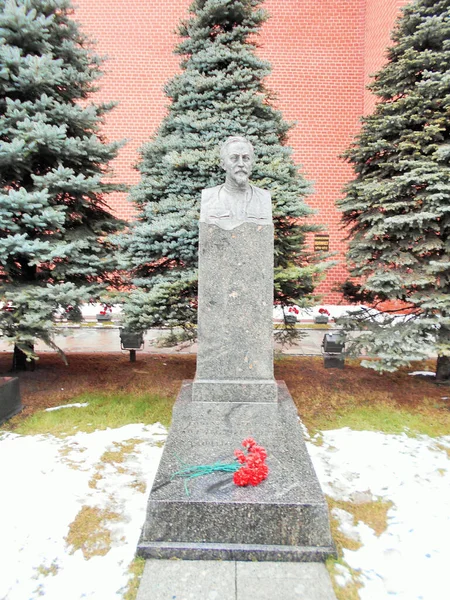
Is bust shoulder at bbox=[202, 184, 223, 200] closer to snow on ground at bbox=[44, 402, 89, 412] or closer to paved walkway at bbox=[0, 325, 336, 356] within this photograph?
snow on ground at bbox=[44, 402, 89, 412]

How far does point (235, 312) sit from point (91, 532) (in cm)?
189

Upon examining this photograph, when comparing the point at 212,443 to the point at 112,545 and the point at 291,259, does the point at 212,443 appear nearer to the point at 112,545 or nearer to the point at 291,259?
the point at 112,545

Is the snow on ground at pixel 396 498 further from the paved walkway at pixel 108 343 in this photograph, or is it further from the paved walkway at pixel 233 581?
the paved walkway at pixel 108 343

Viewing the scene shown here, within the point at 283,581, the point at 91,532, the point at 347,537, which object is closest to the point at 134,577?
the point at 91,532

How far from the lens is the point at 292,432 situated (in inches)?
121

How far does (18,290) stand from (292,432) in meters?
3.30

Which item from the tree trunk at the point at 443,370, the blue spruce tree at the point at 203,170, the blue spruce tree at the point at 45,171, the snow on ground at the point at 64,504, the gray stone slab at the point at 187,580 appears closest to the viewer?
the gray stone slab at the point at 187,580

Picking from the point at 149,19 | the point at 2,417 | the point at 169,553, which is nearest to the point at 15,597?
the point at 169,553

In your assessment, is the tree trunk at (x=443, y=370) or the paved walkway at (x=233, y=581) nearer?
the paved walkway at (x=233, y=581)

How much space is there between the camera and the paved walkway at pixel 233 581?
1.93 meters

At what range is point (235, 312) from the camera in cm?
345

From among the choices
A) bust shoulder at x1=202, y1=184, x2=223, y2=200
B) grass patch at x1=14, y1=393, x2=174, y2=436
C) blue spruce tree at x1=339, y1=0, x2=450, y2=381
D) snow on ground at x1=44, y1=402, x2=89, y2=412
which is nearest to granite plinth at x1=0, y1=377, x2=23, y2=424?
grass patch at x1=14, y1=393, x2=174, y2=436

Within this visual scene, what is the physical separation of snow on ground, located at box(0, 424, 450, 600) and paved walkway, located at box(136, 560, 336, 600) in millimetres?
149

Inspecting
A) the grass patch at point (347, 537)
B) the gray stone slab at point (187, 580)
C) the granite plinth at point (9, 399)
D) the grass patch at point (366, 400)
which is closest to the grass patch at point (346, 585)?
the grass patch at point (347, 537)
